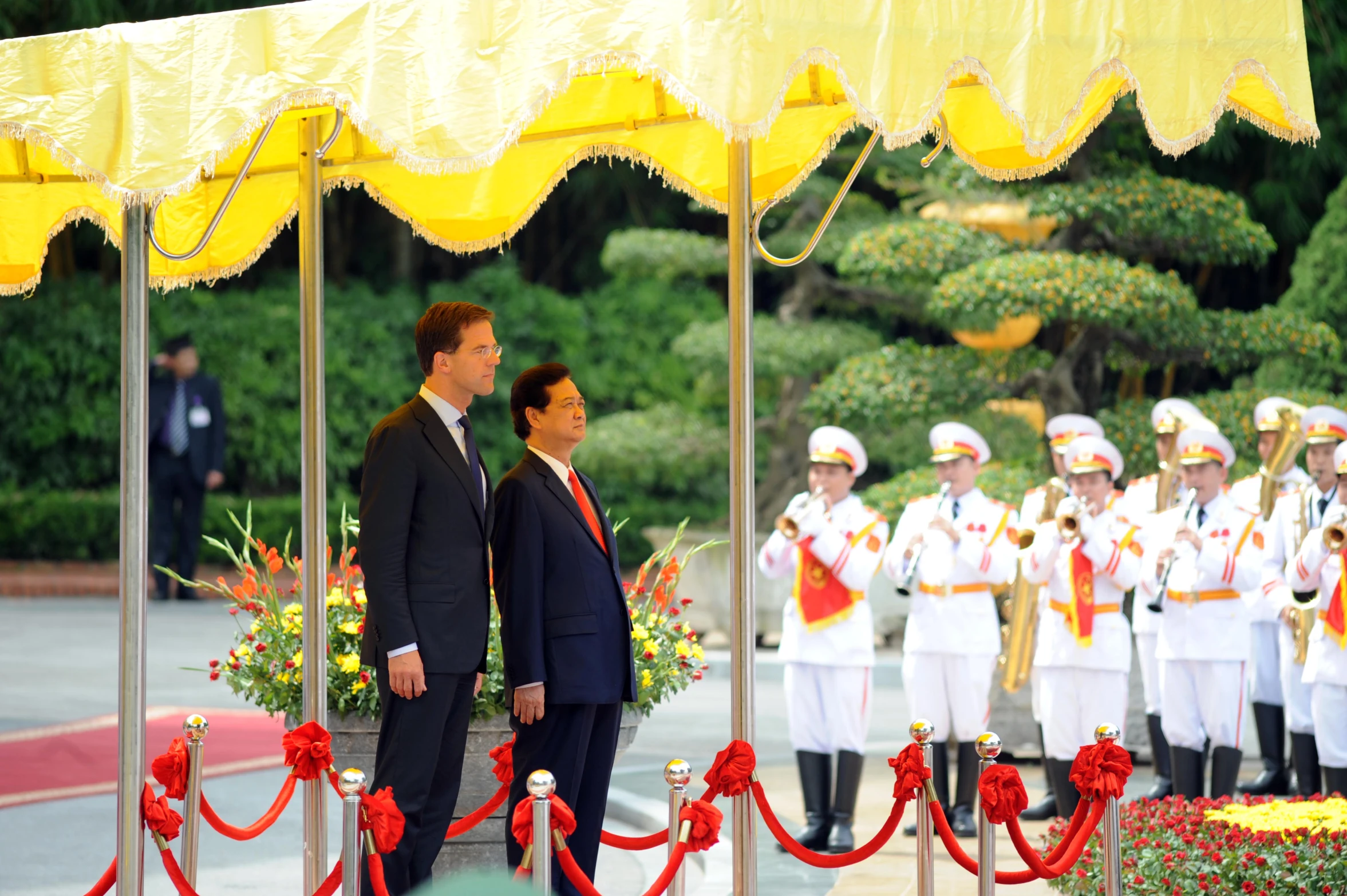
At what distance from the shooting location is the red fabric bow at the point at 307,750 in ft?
15.4

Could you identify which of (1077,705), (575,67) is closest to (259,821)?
(575,67)

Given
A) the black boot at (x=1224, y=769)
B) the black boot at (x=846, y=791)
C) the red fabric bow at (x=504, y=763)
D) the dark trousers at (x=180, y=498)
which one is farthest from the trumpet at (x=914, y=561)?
the dark trousers at (x=180, y=498)

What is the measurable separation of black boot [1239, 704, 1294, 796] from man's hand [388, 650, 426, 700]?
532cm

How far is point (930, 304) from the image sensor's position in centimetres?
1052

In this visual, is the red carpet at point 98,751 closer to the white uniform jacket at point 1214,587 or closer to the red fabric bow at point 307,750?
the red fabric bow at point 307,750

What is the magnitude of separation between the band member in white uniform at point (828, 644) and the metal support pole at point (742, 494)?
2.62 meters

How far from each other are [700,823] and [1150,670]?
485cm

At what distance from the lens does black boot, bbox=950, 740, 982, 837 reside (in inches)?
300

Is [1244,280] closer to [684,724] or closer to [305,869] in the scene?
[684,724]

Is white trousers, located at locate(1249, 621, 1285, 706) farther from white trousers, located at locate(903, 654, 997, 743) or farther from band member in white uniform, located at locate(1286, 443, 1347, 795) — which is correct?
white trousers, located at locate(903, 654, 997, 743)

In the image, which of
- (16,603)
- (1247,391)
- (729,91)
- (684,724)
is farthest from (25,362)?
(729,91)

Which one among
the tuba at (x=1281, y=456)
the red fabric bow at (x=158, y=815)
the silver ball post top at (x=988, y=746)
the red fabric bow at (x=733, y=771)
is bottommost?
the red fabric bow at (x=158, y=815)

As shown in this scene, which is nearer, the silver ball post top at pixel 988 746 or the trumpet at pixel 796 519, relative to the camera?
the silver ball post top at pixel 988 746

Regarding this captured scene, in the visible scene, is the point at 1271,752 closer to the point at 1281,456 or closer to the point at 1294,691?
the point at 1294,691
